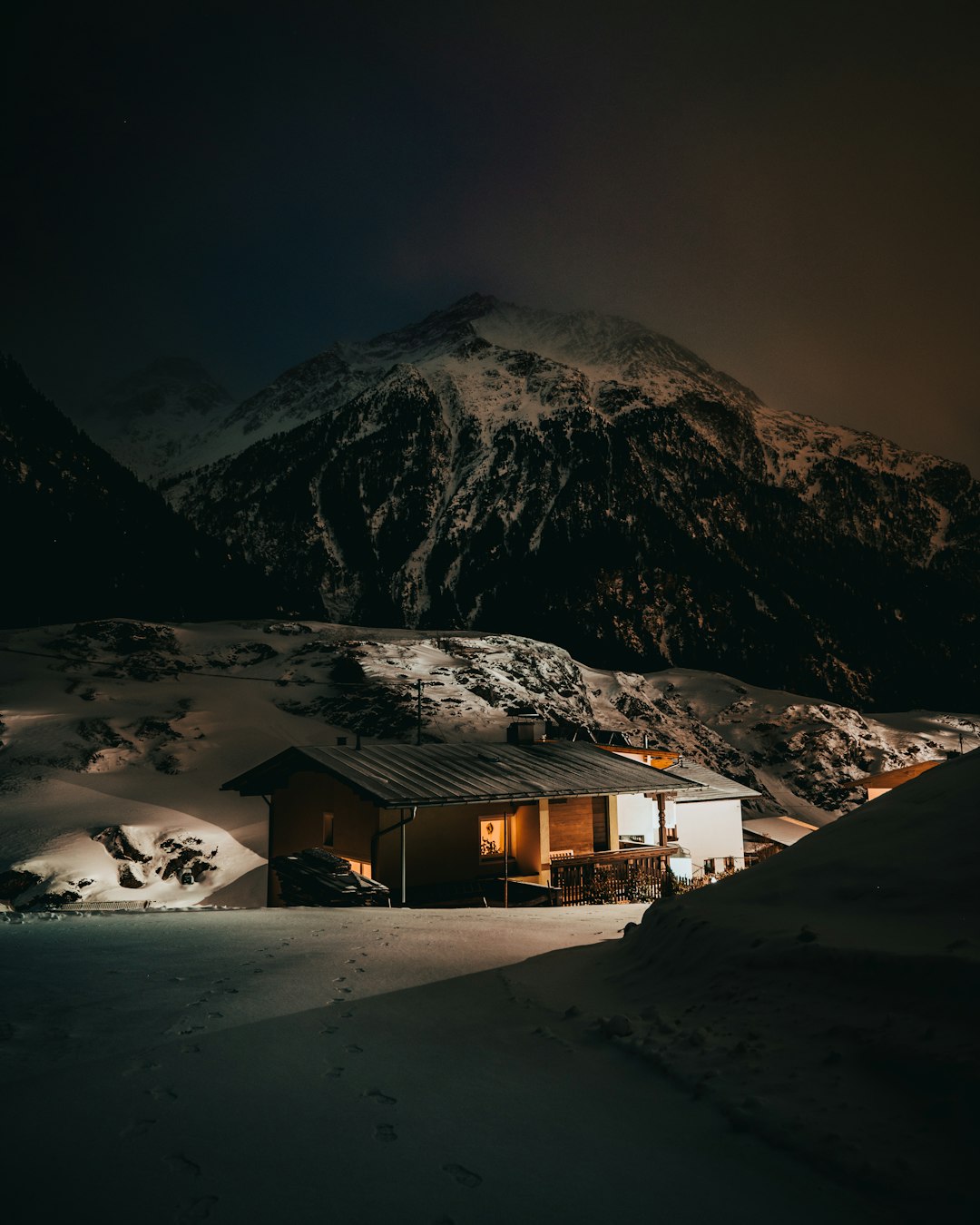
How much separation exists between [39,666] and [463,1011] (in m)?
55.7

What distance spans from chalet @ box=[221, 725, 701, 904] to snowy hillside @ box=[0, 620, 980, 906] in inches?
278

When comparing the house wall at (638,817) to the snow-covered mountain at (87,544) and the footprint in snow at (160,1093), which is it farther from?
the snow-covered mountain at (87,544)

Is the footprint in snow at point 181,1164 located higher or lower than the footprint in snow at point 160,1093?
higher

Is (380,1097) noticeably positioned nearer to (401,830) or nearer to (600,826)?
(401,830)

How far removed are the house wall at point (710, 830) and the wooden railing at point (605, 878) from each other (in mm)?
11227

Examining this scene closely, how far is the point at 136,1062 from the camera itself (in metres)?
4.93

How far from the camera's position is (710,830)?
36.9 metres

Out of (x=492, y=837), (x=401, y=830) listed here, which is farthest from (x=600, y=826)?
(x=401, y=830)

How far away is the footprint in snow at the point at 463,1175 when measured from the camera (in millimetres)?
3508

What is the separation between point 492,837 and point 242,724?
29.1 metres

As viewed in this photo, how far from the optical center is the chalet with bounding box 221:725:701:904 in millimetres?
20016

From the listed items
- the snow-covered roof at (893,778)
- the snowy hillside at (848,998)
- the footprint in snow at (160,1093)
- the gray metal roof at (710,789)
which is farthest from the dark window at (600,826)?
the snow-covered roof at (893,778)

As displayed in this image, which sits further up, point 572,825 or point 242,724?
point 242,724

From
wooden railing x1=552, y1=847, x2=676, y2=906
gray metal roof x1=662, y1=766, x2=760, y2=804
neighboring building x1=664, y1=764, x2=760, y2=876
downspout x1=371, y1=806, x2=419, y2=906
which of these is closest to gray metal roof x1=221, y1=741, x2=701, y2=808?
downspout x1=371, y1=806, x2=419, y2=906
